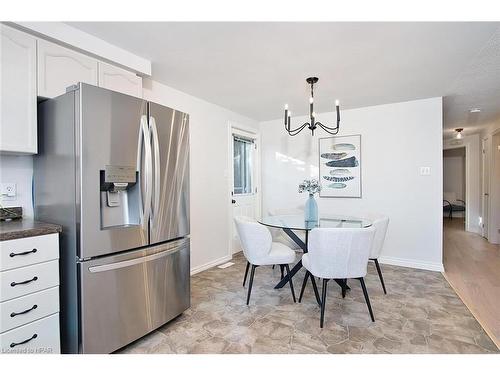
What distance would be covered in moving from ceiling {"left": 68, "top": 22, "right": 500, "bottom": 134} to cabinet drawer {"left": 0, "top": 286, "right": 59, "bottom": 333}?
180cm

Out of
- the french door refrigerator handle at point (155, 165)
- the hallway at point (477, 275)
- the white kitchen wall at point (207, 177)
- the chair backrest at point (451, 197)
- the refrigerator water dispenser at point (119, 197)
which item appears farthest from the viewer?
the chair backrest at point (451, 197)

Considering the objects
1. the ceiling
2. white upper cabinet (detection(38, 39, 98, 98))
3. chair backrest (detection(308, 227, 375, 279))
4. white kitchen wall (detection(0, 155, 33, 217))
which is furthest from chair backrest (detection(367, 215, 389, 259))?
white kitchen wall (detection(0, 155, 33, 217))

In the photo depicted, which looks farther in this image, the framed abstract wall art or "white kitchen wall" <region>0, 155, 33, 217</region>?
the framed abstract wall art

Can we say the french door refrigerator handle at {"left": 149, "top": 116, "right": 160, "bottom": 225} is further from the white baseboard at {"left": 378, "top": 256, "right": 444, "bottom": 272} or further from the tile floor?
the white baseboard at {"left": 378, "top": 256, "right": 444, "bottom": 272}

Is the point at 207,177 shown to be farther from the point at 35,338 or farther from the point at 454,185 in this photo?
the point at 454,185

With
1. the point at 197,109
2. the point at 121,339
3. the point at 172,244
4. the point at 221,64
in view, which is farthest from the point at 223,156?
the point at 121,339

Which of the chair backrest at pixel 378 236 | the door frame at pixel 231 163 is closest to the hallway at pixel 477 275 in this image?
the chair backrest at pixel 378 236

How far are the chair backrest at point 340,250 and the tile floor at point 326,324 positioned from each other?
44cm

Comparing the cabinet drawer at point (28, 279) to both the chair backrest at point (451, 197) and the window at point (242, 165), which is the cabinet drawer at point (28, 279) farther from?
the chair backrest at point (451, 197)

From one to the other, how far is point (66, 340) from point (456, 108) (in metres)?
5.35

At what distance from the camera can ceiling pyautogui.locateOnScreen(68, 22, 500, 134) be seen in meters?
1.94

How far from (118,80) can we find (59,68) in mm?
435

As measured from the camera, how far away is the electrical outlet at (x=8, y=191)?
186cm
